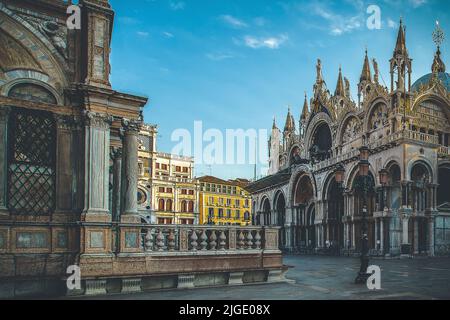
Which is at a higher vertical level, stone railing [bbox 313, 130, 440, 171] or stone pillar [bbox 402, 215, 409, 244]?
stone railing [bbox 313, 130, 440, 171]

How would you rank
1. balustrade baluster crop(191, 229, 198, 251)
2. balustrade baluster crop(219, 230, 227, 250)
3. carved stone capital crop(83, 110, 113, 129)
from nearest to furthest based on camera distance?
carved stone capital crop(83, 110, 113, 129), balustrade baluster crop(191, 229, 198, 251), balustrade baluster crop(219, 230, 227, 250)

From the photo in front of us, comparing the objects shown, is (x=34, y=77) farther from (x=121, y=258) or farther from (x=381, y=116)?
(x=381, y=116)

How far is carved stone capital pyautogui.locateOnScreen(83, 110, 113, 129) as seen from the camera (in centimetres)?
1282

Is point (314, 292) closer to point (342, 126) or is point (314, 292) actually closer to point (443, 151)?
point (443, 151)

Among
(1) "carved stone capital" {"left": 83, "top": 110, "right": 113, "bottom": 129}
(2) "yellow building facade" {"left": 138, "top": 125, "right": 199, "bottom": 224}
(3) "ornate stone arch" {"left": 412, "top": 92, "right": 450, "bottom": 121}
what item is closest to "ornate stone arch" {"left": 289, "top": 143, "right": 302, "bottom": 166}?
(3) "ornate stone arch" {"left": 412, "top": 92, "right": 450, "bottom": 121}

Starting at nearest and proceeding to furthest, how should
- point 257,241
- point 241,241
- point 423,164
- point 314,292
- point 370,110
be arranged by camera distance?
point 314,292
point 241,241
point 257,241
point 423,164
point 370,110

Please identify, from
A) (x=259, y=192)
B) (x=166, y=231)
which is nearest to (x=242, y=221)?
(x=259, y=192)

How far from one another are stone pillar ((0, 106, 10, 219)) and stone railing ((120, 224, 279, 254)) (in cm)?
324

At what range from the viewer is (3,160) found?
11969 mm

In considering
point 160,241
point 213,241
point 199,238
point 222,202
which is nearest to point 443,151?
point 213,241

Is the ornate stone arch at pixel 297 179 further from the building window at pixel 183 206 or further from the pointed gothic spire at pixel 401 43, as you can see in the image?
the building window at pixel 183 206

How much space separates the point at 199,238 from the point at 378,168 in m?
25.5

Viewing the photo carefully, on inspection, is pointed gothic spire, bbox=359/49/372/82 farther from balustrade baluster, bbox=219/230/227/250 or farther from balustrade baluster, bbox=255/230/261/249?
balustrade baluster, bbox=219/230/227/250

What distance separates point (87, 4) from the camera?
42.8 ft
